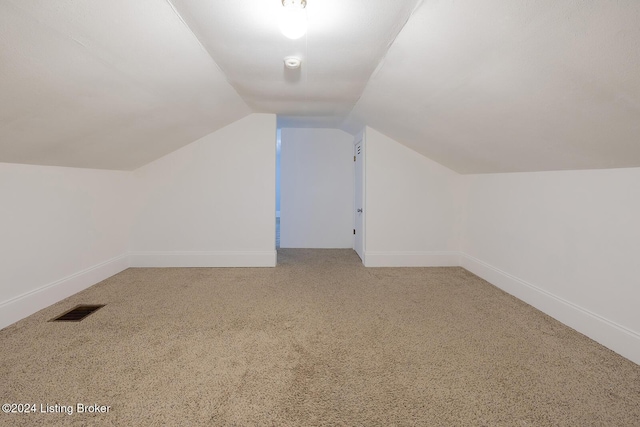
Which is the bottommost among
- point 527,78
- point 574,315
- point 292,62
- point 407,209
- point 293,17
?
point 574,315

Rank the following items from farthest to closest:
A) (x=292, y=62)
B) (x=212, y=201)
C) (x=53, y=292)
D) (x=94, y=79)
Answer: (x=212, y=201)
(x=53, y=292)
(x=292, y=62)
(x=94, y=79)

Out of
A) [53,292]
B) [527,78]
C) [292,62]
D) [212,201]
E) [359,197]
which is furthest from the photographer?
[359,197]

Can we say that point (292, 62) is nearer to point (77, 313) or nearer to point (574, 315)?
point (77, 313)

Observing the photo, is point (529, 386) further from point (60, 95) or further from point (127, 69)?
point (60, 95)

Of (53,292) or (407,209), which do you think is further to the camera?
(407,209)

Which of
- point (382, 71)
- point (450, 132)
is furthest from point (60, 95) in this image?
point (450, 132)

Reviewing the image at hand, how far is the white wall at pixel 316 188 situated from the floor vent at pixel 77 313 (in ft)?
10.0

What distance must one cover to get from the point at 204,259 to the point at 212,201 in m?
0.83

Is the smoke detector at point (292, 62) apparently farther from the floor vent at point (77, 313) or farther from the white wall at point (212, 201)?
the floor vent at point (77, 313)

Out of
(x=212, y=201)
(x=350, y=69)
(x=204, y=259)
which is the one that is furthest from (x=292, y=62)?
(x=204, y=259)

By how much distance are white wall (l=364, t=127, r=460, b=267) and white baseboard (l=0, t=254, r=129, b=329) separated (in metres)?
3.36

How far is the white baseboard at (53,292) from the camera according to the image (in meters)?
2.29

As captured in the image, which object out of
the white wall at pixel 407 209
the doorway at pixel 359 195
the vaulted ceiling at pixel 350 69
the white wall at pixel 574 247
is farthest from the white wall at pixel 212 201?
the white wall at pixel 574 247

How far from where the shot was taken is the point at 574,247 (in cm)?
235
